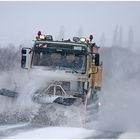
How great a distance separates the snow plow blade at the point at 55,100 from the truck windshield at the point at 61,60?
1424mm

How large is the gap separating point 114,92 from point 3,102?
28.9ft

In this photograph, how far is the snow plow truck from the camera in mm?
14852

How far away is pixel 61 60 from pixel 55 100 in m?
1.93

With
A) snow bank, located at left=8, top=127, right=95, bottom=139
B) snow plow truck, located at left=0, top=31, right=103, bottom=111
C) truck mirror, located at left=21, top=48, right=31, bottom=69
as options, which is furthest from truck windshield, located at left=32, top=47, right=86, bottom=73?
snow bank, located at left=8, top=127, right=95, bottom=139

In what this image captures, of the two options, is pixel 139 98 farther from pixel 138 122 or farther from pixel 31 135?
pixel 31 135

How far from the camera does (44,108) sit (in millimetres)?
14031

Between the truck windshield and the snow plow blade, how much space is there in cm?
142

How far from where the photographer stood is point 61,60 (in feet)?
50.6

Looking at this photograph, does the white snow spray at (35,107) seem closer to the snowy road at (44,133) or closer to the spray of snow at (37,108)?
the spray of snow at (37,108)

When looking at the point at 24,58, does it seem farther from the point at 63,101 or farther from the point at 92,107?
the point at 92,107

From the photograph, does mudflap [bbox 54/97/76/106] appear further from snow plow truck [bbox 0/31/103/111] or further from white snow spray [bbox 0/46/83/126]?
snow plow truck [bbox 0/31/103/111]

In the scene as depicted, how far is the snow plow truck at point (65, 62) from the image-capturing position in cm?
1485

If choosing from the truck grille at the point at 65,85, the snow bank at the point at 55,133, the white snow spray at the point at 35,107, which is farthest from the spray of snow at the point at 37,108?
the snow bank at the point at 55,133

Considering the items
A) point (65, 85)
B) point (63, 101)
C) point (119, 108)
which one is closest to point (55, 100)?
point (63, 101)
